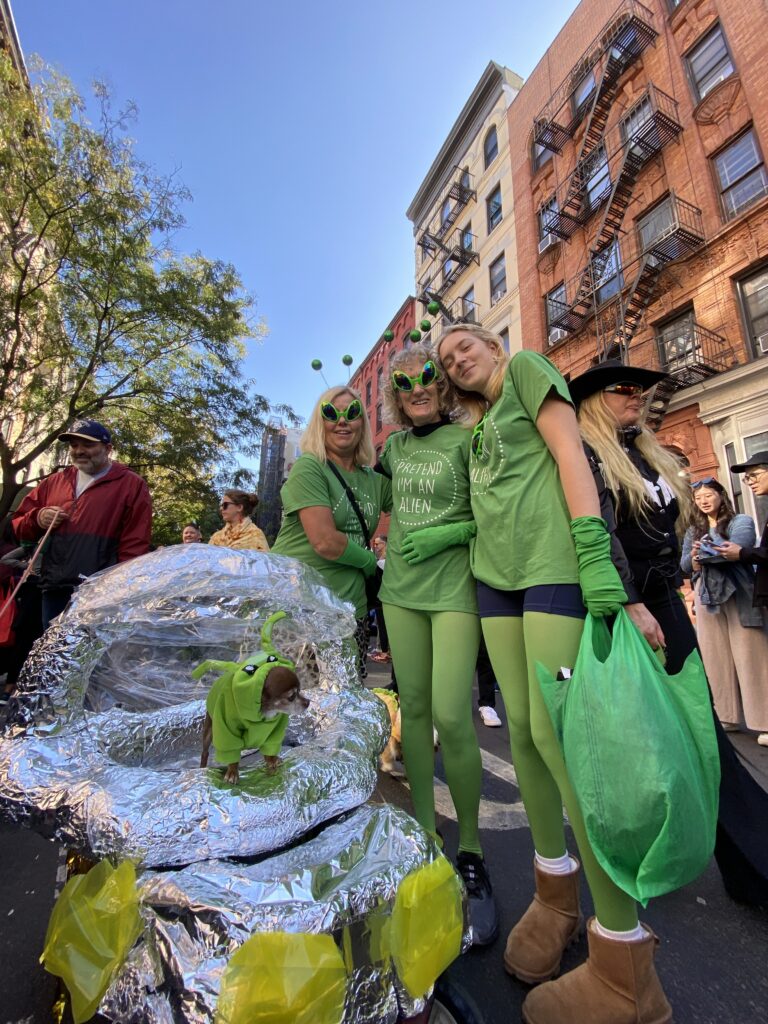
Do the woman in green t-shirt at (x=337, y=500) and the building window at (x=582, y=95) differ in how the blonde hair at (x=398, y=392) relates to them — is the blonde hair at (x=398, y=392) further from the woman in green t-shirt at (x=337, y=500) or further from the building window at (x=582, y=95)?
the building window at (x=582, y=95)

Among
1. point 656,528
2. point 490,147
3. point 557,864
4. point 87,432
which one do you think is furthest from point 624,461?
point 490,147

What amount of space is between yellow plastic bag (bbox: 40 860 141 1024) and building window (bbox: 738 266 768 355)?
39.3ft

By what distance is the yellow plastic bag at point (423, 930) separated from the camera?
849 mm

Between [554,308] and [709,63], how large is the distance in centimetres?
582

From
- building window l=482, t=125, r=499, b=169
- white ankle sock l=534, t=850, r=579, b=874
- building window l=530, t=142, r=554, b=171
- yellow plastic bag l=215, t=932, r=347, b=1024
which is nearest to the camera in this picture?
yellow plastic bag l=215, t=932, r=347, b=1024

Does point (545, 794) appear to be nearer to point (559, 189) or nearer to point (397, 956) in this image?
point (397, 956)

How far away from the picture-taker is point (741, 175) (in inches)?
397

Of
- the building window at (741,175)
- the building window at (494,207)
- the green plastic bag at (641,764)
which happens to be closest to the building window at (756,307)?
the building window at (741,175)

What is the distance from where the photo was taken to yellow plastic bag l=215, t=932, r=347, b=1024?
72cm

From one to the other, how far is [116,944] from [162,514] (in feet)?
41.8

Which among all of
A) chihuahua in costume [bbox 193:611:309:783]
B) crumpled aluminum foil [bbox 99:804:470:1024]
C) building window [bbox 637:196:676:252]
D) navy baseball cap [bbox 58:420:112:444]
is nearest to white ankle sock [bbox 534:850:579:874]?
crumpled aluminum foil [bbox 99:804:470:1024]

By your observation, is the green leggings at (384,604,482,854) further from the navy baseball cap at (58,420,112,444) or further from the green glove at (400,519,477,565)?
the navy baseball cap at (58,420,112,444)

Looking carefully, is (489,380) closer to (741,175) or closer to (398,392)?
(398,392)

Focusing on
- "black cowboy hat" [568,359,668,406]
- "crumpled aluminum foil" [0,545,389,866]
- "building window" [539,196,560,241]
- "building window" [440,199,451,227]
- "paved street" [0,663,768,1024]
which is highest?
"building window" [440,199,451,227]
